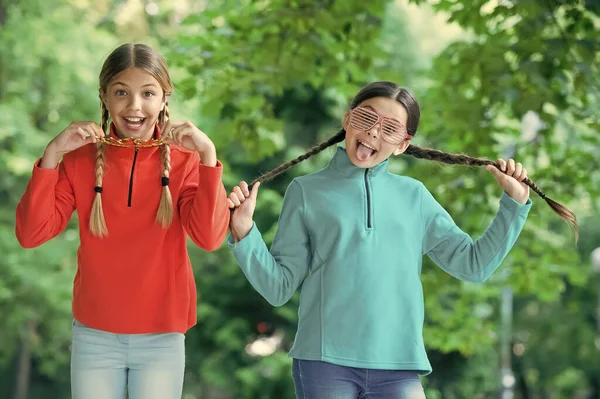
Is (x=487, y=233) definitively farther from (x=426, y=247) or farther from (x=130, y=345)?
(x=130, y=345)

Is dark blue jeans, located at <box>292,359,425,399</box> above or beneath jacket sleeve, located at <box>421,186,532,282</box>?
beneath

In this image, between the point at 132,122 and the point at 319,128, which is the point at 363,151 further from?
the point at 319,128

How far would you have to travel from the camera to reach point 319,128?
15156 millimetres

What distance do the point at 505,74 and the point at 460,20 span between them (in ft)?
2.57

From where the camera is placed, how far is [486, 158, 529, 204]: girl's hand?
317 cm

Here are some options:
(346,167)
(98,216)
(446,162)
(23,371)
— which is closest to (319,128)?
(23,371)

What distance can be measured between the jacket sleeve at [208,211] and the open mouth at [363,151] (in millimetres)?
433

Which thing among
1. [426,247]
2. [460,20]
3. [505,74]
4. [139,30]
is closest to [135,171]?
[426,247]

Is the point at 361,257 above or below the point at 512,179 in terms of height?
A: below

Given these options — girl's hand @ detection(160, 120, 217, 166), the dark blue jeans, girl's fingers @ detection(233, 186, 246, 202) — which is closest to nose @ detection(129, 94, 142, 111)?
girl's hand @ detection(160, 120, 217, 166)

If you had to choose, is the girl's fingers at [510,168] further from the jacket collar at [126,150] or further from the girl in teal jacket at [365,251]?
the jacket collar at [126,150]

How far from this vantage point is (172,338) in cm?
308

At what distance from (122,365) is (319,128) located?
1223cm

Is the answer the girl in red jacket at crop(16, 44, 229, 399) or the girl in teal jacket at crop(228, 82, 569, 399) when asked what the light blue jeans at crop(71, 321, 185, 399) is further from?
the girl in teal jacket at crop(228, 82, 569, 399)
